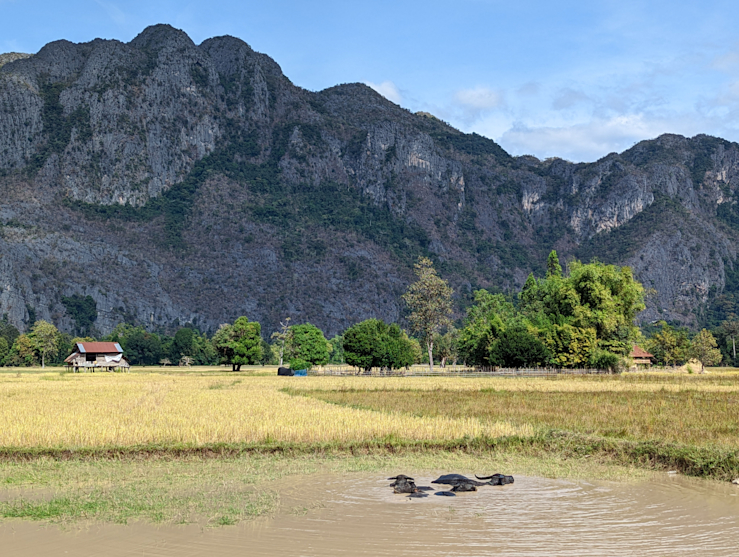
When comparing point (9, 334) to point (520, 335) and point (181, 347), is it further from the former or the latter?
point (520, 335)

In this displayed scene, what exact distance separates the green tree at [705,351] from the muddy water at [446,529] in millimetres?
139756

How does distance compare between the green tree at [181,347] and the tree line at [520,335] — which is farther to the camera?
the green tree at [181,347]

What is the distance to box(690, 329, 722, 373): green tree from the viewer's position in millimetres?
146000

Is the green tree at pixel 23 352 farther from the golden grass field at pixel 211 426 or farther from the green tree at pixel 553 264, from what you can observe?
the golden grass field at pixel 211 426

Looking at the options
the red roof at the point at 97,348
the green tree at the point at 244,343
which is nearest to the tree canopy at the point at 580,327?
the green tree at the point at 244,343

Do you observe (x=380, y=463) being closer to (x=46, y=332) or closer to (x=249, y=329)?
(x=249, y=329)

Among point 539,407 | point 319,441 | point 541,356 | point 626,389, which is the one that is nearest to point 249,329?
point 541,356

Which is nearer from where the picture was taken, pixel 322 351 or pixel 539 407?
pixel 539 407

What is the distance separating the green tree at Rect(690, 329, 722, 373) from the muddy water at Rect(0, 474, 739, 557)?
139756 millimetres

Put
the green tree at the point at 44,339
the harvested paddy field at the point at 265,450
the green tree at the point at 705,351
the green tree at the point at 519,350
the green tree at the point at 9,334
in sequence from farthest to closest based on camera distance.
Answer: the green tree at the point at 9,334 < the green tree at the point at 44,339 < the green tree at the point at 705,351 < the green tree at the point at 519,350 < the harvested paddy field at the point at 265,450

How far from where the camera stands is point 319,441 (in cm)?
2398

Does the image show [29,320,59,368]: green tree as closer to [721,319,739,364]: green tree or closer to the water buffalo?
[721,319,739,364]: green tree

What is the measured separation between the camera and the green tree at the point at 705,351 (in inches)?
5748

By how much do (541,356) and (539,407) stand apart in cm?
5321
